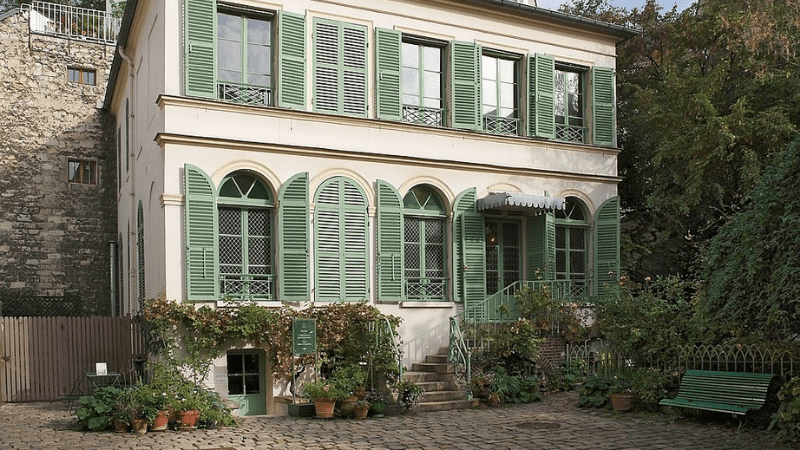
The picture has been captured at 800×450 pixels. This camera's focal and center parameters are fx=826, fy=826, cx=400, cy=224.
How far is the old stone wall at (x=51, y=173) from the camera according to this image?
848 inches

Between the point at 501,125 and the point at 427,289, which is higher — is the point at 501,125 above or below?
above

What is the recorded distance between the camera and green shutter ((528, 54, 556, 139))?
1717 centimetres

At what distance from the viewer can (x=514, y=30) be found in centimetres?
1725

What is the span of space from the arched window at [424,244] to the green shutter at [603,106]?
4.28m

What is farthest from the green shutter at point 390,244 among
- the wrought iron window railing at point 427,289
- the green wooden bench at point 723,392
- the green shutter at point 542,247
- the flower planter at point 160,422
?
the green wooden bench at point 723,392

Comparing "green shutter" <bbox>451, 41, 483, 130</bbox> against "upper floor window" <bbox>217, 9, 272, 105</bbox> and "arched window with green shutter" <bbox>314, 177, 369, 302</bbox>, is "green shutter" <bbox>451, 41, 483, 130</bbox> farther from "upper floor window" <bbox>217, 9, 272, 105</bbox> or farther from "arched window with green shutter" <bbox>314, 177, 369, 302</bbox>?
"upper floor window" <bbox>217, 9, 272, 105</bbox>

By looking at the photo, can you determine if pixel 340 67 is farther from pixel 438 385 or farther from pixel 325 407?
pixel 325 407

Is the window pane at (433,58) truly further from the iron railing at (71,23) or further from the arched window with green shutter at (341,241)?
the iron railing at (71,23)

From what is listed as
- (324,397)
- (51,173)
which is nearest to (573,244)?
(324,397)

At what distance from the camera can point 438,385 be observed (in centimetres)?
1421

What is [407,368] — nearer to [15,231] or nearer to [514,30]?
[514,30]

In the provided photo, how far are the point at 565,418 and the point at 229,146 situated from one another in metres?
7.02

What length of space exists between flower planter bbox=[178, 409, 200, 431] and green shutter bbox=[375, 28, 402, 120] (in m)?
6.58

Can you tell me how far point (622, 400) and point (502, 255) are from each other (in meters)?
4.79
